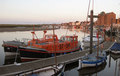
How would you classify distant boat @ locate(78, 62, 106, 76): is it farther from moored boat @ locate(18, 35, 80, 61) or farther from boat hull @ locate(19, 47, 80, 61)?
boat hull @ locate(19, 47, 80, 61)

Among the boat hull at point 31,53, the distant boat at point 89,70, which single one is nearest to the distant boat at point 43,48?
the boat hull at point 31,53

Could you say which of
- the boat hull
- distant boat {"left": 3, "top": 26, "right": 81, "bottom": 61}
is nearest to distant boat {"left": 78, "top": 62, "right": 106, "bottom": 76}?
distant boat {"left": 3, "top": 26, "right": 81, "bottom": 61}

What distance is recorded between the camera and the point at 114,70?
14656 mm

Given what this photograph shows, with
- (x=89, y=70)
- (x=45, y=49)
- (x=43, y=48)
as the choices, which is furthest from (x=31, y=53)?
(x=89, y=70)

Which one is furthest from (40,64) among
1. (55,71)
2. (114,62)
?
(114,62)

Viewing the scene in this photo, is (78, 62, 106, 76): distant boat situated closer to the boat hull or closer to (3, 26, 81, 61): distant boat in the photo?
(3, 26, 81, 61): distant boat

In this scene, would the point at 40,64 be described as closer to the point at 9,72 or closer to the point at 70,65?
the point at 9,72

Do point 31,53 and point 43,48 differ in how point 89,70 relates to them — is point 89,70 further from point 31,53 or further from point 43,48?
point 31,53

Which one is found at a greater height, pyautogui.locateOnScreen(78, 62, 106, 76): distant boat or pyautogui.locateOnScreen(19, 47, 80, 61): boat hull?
pyautogui.locateOnScreen(19, 47, 80, 61): boat hull

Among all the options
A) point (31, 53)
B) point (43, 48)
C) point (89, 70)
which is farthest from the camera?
point (43, 48)

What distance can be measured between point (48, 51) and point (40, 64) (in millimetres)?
3846

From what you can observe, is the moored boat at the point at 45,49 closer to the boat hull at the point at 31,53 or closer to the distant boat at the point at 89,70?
the boat hull at the point at 31,53

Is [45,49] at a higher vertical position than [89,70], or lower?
higher

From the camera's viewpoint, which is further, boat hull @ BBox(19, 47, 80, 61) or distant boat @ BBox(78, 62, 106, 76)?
boat hull @ BBox(19, 47, 80, 61)
